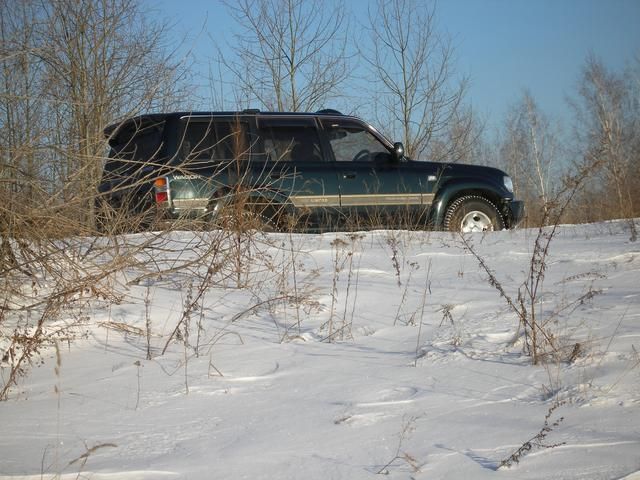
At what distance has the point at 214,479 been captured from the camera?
2.13 metres

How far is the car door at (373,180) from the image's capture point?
7.68m

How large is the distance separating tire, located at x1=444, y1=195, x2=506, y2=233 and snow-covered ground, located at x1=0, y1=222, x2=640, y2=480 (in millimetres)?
2927

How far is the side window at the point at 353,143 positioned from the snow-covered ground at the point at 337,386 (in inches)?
113

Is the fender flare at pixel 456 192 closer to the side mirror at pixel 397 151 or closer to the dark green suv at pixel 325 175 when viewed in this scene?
the dark green suv at pixel 325 175

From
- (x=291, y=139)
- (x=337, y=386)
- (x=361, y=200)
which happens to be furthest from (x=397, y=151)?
(x=337, y=386)

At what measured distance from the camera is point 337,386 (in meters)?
3.00

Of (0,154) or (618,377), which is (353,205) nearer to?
(0,154)

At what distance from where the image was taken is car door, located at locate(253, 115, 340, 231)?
7.39m

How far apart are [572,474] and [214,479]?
Result: 1.09 meters

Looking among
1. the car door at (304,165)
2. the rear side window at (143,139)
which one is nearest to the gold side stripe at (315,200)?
the car door at (304,165)

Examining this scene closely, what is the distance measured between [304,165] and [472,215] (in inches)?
88.3

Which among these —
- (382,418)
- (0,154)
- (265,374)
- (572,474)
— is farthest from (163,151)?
(572,474)

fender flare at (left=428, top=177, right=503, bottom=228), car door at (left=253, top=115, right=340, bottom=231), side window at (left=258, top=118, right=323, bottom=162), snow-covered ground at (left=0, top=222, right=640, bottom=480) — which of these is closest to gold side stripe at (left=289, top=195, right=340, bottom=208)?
car door at (left=253, top=115, right=340, bottom=231)

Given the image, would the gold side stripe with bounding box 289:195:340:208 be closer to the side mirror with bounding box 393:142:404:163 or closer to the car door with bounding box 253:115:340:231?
the car door with bounding box 253:115:340:231
